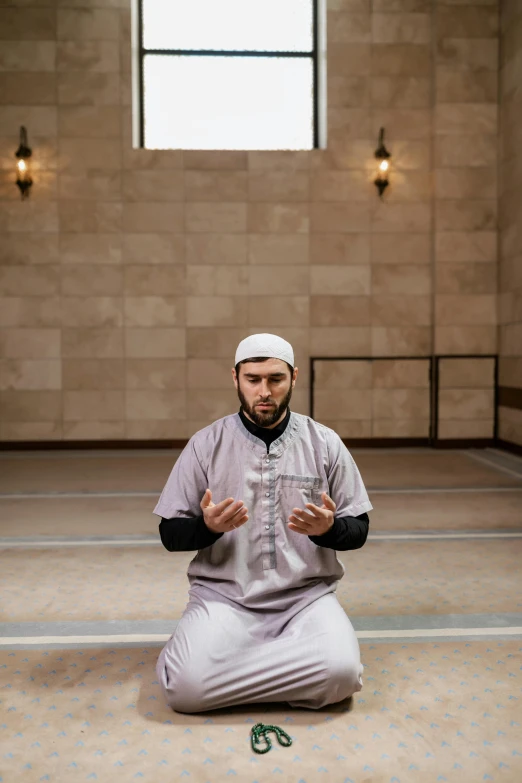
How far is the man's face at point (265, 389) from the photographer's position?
8.65 feet

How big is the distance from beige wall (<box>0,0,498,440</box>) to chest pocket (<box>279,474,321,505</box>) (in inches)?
231

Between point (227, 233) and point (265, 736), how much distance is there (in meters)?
6.89

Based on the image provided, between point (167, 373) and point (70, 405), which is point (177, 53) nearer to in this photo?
point (167, 373)

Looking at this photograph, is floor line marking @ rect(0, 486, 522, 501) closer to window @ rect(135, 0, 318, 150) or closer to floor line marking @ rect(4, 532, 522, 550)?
floor line marking @ rect(4, 532, 522, 550)

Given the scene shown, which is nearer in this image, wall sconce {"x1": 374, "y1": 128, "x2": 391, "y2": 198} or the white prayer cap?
the white prayer cap

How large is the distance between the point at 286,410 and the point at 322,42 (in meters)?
7.21

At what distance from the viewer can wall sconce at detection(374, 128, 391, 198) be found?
27.3ft

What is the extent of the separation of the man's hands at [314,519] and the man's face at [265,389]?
1.30ft

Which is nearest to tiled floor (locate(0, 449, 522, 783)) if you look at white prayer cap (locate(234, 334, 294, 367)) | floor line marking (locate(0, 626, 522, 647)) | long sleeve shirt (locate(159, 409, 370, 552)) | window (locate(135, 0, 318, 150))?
floor line marking (locate(0, 626, 522, 647))

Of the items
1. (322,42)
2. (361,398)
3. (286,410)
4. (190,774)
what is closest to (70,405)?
(361,398)

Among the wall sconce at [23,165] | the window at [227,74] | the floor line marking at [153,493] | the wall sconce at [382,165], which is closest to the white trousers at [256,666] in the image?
the floor line marking at [153,493]

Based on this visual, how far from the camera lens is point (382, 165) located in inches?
329

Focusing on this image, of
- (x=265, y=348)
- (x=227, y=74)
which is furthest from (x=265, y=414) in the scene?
(x=227, y=74)

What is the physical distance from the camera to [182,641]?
2529mm
